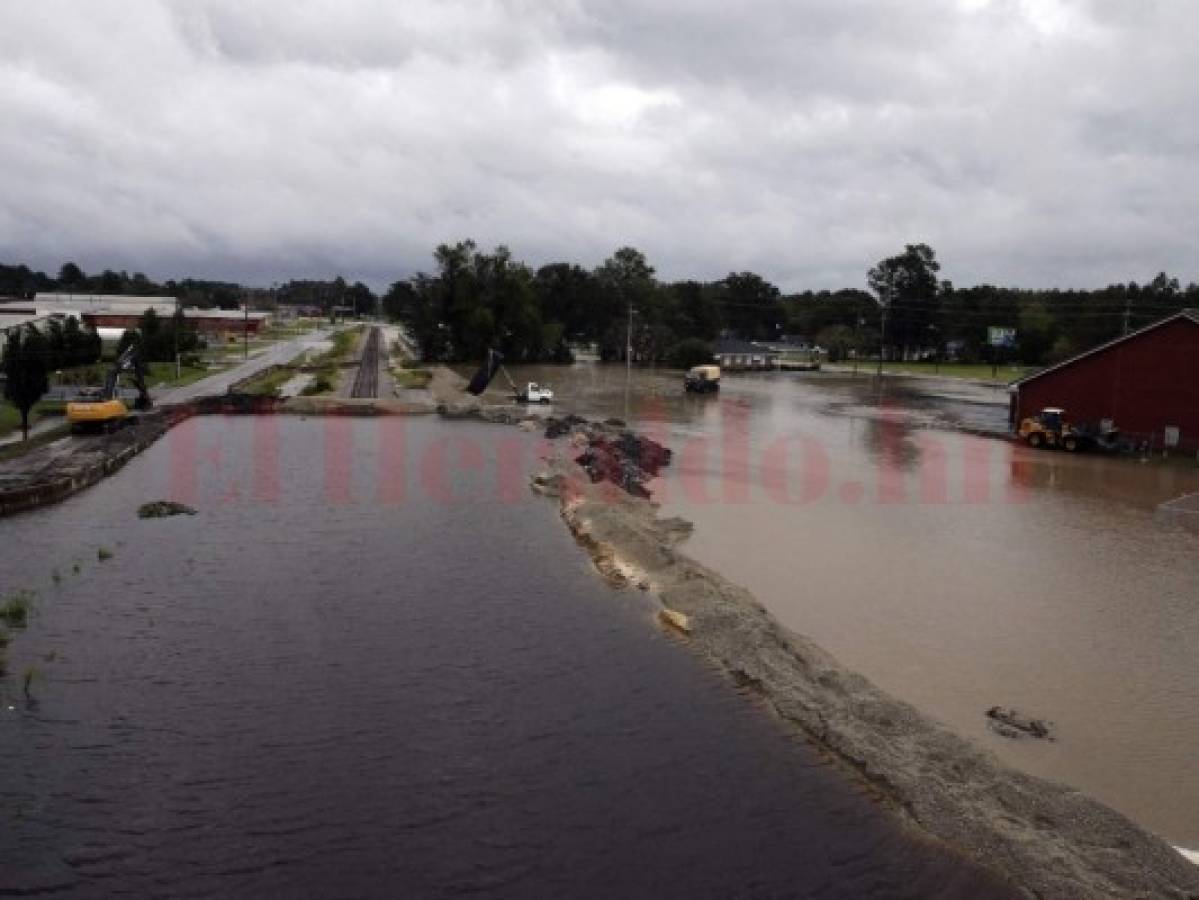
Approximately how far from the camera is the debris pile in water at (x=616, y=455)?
2934 centimetres

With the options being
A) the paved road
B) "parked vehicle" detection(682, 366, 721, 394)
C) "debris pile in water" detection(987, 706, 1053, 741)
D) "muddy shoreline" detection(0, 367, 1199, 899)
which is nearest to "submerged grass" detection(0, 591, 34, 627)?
"muddy shoreline" detection(0, 367, 1199, 899)

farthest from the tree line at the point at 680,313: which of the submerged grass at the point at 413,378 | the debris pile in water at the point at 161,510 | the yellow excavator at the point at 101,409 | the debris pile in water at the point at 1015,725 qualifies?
the debris pile in water at the point at 1015,725

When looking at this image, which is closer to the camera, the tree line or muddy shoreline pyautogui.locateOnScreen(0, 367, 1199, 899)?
muddy shoreline pyautogui.locateOnScreen(0, 367, 1199, 899)

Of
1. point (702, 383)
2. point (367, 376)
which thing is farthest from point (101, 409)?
point (702, 383)

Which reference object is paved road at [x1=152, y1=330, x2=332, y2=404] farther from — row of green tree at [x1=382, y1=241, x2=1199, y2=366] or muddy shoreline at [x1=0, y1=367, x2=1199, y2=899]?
muddy shoreline at [x1=0, y1=367, x2=1199, y2=899]

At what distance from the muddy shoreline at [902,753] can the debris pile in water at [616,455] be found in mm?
5752

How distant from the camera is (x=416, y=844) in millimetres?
9586

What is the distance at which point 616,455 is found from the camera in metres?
33.5

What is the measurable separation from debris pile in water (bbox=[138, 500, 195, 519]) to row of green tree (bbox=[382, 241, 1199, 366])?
6610 cm

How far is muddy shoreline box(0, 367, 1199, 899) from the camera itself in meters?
9.20

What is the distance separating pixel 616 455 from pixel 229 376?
40.4 metres

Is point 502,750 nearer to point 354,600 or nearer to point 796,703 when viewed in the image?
point 796,703

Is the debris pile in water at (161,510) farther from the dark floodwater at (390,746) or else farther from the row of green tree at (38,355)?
the row of green tree at (38,355)

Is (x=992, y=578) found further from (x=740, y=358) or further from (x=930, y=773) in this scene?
(x=740, y=358)
